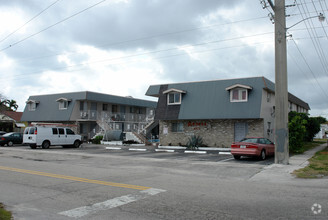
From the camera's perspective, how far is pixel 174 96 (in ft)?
92.7

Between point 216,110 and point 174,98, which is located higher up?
point 174,98

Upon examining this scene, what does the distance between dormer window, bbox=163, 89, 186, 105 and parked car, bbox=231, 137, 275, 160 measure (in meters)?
10.9

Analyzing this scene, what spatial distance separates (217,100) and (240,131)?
3253 millimetres

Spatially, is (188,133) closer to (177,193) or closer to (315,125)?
(315,125)

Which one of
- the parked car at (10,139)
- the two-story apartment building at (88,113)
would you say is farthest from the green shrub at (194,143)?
the parked car at (10,139)

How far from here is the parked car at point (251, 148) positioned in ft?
54.5

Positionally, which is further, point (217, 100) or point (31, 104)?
point (31, 104)

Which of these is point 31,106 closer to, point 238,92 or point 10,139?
point 10,139

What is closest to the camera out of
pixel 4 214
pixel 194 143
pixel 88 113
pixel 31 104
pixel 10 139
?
pixel 4 214

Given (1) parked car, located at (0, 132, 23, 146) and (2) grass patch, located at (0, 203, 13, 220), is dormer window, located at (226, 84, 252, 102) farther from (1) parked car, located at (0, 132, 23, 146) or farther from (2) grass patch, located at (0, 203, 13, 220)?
(1) parked car, located at (0, 132, 23, 146)

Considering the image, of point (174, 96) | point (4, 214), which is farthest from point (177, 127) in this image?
point (4, 214)

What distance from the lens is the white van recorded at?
2595cm

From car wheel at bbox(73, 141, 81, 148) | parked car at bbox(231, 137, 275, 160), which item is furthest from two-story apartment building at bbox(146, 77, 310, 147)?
car wheel at bbox(73, 141, 81, 148)

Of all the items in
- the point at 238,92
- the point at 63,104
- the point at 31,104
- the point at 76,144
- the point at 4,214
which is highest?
the point at 31,104
